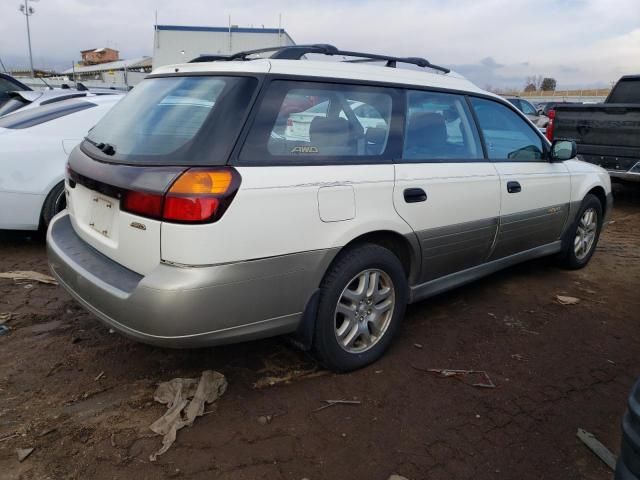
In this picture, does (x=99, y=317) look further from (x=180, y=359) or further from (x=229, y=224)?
(x=229, y=224)

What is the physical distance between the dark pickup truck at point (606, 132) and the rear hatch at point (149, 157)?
6.81 metres

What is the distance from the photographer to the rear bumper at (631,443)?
4.65 feet

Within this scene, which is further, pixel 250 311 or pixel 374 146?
pixel 374 146

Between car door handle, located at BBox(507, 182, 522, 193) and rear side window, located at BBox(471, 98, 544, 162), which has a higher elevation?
rear side window, located at BBox(471, 98, 544, 162)

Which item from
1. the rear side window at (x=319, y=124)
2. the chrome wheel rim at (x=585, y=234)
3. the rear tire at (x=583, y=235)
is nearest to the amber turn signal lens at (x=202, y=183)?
the rear side window at (x=319, y=124)

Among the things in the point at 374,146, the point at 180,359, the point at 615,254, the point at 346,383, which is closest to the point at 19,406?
the point at 180,359

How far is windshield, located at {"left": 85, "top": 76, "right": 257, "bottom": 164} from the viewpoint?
243cm

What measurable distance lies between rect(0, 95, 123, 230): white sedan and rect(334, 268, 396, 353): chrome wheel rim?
10.6 ft

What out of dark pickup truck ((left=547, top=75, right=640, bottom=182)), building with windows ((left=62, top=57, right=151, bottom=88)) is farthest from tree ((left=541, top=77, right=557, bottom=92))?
dark pickup truck ((left=547, top=75, right=640, bottom=182))

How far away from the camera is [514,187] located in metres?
3.93

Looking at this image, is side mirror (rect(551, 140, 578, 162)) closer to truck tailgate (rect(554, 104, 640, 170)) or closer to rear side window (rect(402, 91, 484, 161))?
rear side window (rect(402, 91, 484, 161))

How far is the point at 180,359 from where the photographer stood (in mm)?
3209

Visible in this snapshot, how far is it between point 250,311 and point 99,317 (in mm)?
806

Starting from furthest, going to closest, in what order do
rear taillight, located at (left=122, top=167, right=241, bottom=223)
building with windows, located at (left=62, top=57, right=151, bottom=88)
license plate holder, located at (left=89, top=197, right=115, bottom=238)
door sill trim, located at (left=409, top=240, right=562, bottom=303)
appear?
building with windows, located at (left=62, top=57, right=151, bottom=88) < door sill trim, located at (left=409, top=240, right=562, bottom=303) < license plate holder, located at (left=89, top=197, right=115, bottom=238) < rear taillight, located at (left=122, top=167, right=241, bottom=223)
